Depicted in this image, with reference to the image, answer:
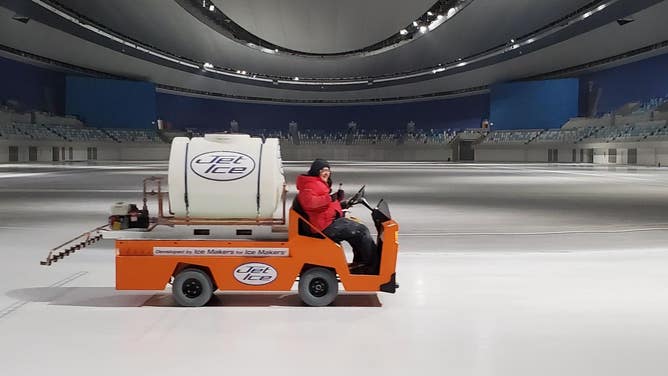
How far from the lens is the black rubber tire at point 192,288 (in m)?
6.45

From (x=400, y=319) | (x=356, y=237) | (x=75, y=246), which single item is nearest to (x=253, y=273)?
(x=356, y=237)

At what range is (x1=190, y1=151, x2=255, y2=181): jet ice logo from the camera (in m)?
6.75

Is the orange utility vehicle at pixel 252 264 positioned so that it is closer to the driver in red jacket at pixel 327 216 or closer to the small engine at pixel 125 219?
the driver in red jacket at pixel 327 216

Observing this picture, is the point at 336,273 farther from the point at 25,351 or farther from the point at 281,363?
the point at 25,351

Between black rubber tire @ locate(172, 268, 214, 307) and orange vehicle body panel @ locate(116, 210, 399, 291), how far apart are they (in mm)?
100

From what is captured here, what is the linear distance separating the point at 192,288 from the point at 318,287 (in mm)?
1200

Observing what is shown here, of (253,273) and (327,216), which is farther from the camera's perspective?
(327,216)

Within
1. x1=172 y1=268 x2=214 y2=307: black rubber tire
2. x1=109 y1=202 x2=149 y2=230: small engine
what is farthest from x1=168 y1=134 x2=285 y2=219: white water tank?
x1=172 y1=268 x2=214 y2=307: black rubber tire

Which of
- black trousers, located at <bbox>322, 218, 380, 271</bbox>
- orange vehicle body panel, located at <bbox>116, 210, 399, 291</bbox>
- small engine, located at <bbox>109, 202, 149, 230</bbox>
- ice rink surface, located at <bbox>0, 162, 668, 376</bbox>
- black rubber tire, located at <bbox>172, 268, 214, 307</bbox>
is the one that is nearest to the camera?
ice rink surface, located at <bbox>0, 162, 668, 376</bbox>

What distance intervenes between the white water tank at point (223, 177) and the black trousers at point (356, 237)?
Result: 28.6 inches

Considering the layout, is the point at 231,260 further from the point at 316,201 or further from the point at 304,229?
the point at 316,201

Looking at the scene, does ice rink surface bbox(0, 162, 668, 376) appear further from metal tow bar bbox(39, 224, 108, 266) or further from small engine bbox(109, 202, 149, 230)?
small engine bbox(109, 202, 149, 230)

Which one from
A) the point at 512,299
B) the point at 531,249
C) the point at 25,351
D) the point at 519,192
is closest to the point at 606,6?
the point at 519,192

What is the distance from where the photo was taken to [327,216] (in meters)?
6.71
